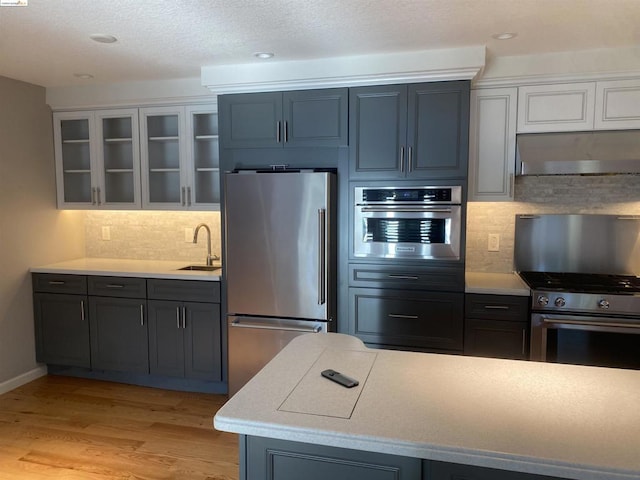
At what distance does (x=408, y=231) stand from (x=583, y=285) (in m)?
1.17

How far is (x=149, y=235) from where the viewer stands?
13.8ft

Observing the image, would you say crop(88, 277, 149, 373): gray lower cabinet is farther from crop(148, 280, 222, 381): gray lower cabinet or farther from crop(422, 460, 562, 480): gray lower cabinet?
crop(422, 460, 562, 480): gray lower cabinet

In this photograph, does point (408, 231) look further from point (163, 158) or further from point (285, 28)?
point (163, 158)

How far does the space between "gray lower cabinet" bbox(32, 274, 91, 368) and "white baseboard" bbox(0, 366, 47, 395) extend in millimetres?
109

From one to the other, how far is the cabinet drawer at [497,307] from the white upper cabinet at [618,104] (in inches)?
50.2

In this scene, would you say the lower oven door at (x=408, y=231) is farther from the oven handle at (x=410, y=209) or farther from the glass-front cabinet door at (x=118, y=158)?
the glass-front cabinet door at (x=118, y=158)

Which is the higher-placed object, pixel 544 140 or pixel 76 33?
pixel 76 33

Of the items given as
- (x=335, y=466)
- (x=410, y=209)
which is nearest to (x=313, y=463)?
(x=335, y=466)

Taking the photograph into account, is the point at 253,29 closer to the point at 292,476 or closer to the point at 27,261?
the point at 292,476

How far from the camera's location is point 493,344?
304 cm

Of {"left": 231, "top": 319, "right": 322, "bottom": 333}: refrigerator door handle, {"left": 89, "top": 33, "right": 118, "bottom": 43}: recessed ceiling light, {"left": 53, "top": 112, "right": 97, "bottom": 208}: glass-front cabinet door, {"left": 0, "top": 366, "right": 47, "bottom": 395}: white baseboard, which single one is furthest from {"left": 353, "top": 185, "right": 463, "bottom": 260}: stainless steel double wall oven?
{"left": 0, "top": 366, "right": 47, "bottom": 395}: white baseboard

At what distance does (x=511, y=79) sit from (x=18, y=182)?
3.78 m

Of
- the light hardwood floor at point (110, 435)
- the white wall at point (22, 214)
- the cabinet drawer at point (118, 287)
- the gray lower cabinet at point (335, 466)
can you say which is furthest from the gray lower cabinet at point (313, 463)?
the white wall at point (22, 214)

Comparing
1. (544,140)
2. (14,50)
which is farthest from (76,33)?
(544,140)
